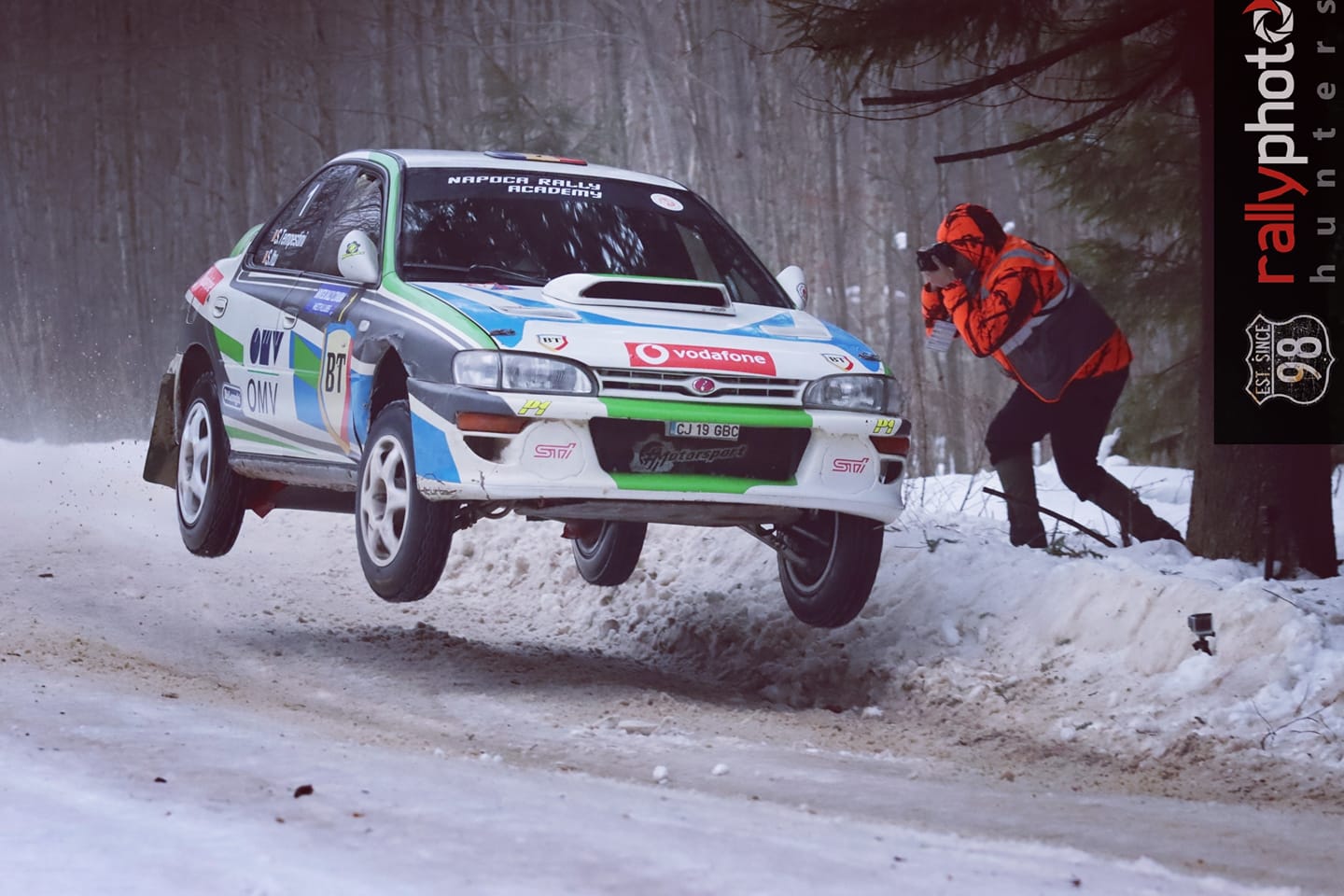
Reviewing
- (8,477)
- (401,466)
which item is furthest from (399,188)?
(8,477)

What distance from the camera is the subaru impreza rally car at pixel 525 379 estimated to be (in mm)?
6242

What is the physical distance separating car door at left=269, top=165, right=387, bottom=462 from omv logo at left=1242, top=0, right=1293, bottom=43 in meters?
4.11

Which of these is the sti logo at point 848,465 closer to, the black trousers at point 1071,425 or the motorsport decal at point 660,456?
the motorsport decal at point 660,456

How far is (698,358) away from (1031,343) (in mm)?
2969

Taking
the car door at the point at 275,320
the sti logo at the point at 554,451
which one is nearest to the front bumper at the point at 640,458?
the sti logo at the point at 554,451

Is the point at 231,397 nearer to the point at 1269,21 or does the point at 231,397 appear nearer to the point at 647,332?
the point at 647,332

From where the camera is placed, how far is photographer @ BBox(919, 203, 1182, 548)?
8664 mm

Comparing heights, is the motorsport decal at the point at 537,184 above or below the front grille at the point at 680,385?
above

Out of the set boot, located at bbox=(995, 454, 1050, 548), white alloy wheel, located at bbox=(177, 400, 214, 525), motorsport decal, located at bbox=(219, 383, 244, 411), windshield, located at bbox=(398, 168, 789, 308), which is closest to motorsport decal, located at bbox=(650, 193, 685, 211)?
windshield, located at bbox=(398, 168, 789, 308)

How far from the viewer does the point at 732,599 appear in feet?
Answer: 28.9

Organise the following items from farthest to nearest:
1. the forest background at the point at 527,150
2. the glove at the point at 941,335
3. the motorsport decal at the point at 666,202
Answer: the forest background at the point at 527,150
the glove at the point at 941,335
the motorsport decal at the point at 666,202

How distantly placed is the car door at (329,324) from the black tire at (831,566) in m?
1.93

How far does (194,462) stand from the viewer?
27.9 ft

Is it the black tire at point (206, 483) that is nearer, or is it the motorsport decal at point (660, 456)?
the motorsport decal at point (660, 456)
